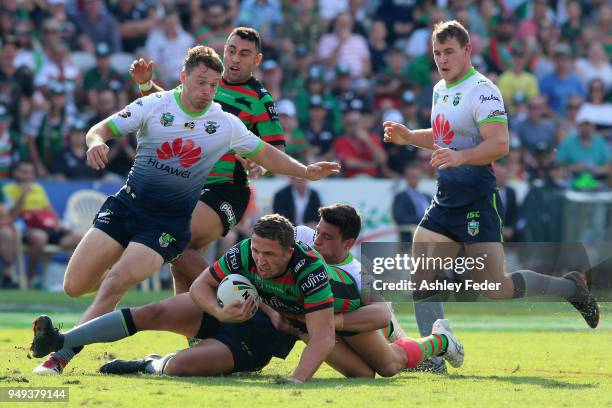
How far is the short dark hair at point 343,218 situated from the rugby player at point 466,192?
102 centimetres

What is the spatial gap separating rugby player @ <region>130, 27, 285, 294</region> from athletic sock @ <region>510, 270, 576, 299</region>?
8.29 feet

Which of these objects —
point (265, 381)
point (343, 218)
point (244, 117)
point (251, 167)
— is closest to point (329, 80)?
point (244, 117)

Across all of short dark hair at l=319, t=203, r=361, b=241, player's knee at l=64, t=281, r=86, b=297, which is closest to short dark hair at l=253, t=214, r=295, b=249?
short dark hair at l=319, t=203, r=361, b=241

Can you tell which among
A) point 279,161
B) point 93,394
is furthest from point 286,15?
point 93,394

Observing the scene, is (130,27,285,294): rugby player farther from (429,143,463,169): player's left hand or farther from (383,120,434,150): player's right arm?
(429,143,463,169): player's left hand

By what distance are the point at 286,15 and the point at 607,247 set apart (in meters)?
7.86

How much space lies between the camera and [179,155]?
9938 mm

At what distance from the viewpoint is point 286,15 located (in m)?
22.6

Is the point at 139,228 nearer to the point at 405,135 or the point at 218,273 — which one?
the point at 218,273

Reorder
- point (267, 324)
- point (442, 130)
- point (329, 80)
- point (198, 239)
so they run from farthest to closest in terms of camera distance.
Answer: point (329, 80) → point (198, 239) → point (442, 130) → point (267, 324)

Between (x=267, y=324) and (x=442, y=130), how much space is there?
238 centimetres

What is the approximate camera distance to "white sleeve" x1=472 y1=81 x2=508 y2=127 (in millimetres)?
9773

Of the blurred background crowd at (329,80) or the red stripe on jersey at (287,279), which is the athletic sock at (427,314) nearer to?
the red stripe on jersey at (287,279)

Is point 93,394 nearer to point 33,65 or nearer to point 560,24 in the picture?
point 33,65
